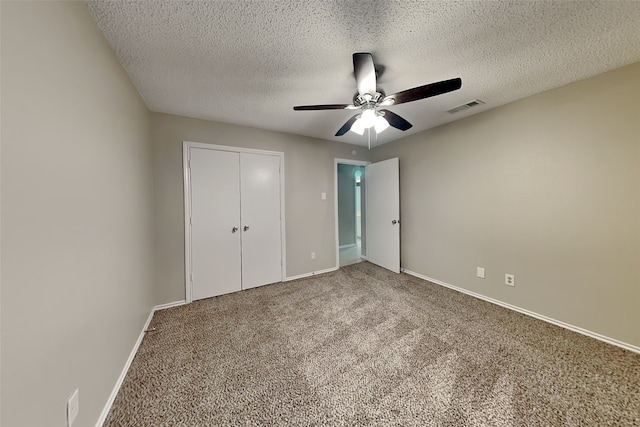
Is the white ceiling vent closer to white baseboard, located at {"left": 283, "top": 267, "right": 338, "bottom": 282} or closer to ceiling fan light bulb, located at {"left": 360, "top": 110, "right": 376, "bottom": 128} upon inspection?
ceiling fan light bulb, located at {"left": 360, "top": 110, "right": 376, "bottom": 128}

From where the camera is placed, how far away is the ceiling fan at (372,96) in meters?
1.38

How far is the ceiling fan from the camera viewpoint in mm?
1385

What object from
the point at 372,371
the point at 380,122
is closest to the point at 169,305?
the point at 372,371

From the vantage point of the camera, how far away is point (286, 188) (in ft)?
10.8

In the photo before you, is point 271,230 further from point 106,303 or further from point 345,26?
point 345,26

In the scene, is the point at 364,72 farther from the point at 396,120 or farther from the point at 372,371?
the point at 372,371

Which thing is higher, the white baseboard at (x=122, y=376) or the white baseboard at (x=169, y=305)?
the white baseboard at (x=169, y=305)

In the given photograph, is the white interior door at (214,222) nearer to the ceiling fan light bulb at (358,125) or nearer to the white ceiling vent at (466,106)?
the ceiling fan light bulb at (358,125)

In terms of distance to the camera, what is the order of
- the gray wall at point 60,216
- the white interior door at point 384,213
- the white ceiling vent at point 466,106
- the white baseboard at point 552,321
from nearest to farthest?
the gray wall at point 60,216 < the white baseboard at point 552,321 < the white ceiling vent at point 466,106 < the white interior door at point 384,213

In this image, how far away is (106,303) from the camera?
1289mm

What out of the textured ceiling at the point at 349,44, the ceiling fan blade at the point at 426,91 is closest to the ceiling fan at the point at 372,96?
the ceiling fan blade at the point at 426,91

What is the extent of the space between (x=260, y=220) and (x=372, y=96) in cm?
217

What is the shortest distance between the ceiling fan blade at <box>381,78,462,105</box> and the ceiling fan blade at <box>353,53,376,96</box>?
0.19m

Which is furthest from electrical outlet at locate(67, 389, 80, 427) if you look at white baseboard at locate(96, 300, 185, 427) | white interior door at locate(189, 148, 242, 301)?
white interior door at locate(189, 148, 242, 301)
